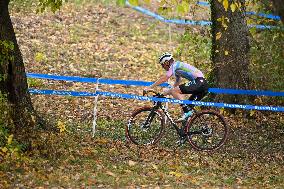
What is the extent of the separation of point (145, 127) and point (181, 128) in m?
0.70

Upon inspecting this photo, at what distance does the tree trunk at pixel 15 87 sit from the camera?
9.99 m

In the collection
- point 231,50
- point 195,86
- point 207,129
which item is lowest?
point 207,129

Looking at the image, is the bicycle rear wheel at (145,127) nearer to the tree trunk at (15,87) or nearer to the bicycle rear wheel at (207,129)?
the bicycle rear wheel at (207,129)

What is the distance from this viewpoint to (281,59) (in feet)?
49.5

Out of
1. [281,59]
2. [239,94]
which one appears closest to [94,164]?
[239,94]

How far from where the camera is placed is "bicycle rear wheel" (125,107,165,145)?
11.4 meters

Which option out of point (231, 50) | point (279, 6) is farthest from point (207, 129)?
point (279, 6)

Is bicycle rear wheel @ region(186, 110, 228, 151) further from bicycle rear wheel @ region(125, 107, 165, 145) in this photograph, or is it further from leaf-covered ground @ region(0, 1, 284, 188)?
bicycle rear wheel @ region(125, 107, 165, 145)

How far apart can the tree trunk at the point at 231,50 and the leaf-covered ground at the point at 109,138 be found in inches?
30.5

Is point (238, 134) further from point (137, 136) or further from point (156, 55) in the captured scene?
point (156, 55)

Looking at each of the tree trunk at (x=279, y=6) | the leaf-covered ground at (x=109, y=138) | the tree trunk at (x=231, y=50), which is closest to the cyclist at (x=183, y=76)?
the leaf-covered ground at (x=109, y=138)

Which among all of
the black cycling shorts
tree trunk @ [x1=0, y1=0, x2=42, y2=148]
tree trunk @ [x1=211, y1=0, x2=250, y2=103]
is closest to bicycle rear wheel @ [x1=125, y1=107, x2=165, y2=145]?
the black cycling shorts

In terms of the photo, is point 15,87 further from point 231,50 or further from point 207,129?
point 231,50

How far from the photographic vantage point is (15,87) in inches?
406
